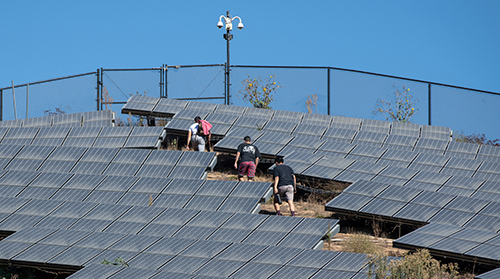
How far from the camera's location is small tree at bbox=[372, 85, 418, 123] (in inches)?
908

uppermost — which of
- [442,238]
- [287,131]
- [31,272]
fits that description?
[287,131]

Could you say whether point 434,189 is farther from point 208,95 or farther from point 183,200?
point 208,95

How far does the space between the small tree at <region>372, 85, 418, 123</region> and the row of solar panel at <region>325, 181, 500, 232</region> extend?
28.0 ft

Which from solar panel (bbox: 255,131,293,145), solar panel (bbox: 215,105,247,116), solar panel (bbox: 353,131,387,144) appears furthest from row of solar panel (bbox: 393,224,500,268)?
solar panel (bbox: 215,105,247,116)

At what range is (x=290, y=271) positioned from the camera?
1068cm

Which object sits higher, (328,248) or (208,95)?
(208,95)

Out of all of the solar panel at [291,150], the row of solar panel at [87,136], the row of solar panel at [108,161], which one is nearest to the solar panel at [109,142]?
the row of solar panel at [87,136]

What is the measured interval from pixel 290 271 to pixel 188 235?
2.90m

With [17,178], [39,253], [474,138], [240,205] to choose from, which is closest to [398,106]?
[474,138]

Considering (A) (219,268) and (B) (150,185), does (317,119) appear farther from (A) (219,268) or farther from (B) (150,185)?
(A) (219,268)

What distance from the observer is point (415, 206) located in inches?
557

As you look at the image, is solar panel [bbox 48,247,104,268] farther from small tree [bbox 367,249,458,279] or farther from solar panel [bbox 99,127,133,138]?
solar panel [bbox 99,127,133,138]

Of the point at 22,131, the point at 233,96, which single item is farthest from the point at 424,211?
the point at 22,131

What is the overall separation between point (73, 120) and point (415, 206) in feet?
42.2
